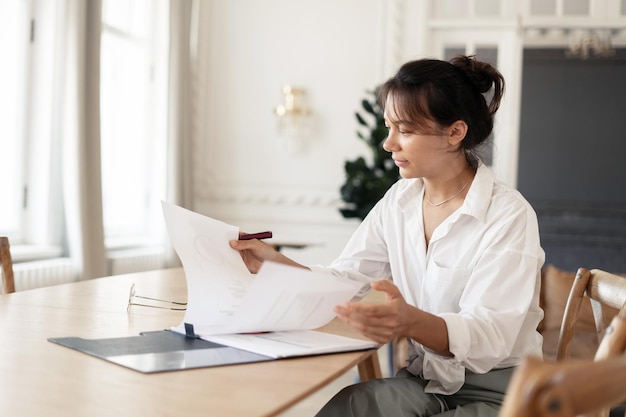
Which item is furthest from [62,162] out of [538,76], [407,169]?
[538,76]

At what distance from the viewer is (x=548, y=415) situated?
25.1 inches

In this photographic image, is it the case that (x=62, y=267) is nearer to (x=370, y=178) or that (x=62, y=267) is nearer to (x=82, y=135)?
(x=82, y=135)

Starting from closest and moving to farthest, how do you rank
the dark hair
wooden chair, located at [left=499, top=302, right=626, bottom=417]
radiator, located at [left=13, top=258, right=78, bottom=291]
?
wooden chair, located at [left=499, top=302, right=626, bottom=417] → the dark hair → radiator, located at [left=13, top=258, right=78, bottom=291]

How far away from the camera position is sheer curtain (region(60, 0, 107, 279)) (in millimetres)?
4402

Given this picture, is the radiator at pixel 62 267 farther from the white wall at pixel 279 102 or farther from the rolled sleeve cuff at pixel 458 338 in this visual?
the rolled sleeve cuff at pixel 458 338

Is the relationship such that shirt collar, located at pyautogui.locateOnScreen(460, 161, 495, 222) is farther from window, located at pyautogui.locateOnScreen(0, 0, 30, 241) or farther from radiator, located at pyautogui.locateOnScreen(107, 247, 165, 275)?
radiator, located at pyautogui.locateOnScreen(107, 247, 165, 275)

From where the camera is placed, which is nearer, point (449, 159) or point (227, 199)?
point (449, 159)

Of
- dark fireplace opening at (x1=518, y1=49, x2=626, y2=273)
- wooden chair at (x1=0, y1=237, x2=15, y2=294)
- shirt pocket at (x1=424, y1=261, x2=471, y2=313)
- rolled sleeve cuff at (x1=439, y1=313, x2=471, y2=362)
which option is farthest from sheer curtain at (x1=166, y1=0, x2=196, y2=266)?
dark fireplace opening at (x1=518, y1=49, x2=626, y2=273)

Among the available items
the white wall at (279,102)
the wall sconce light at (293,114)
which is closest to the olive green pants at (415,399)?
the white wall at (279,102)

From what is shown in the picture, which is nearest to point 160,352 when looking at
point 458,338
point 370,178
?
point 458,338

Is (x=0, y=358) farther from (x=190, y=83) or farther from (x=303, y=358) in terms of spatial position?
(x=190, y=83)

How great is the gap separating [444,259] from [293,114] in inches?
173

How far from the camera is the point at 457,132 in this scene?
6.16ft

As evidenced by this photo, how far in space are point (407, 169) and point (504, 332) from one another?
475 millimetres
